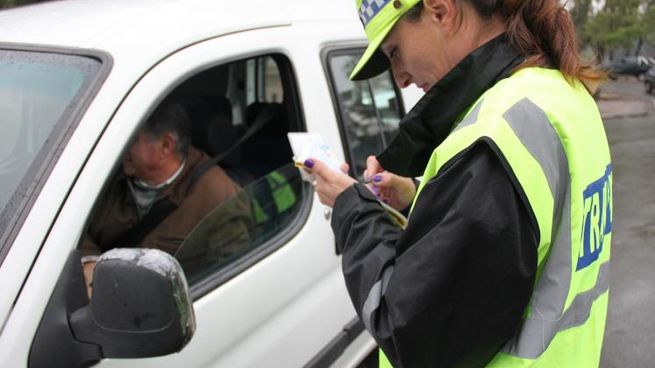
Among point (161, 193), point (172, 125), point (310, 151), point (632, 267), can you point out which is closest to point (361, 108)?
point (172, 125)

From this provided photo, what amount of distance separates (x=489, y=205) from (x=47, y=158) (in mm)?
936

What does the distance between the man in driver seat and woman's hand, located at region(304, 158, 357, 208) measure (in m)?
0.74

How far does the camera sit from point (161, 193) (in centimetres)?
228

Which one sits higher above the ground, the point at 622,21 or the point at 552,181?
the point at 552,181

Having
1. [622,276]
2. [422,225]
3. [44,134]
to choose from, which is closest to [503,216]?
[422,225]

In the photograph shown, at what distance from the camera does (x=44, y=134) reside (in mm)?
1334

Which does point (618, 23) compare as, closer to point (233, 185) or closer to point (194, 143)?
point (194, 143)

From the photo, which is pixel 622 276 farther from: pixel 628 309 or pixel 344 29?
pixel 344 29

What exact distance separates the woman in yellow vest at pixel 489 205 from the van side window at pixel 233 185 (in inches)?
29.6

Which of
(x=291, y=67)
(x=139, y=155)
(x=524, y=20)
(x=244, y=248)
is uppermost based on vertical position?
(x=524, y=20)

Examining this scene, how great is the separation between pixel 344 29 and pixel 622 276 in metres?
3.62

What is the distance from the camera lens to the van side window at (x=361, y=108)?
227 centimetres

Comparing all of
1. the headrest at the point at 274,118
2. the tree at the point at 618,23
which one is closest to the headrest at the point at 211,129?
the headrest at the point at 274,118

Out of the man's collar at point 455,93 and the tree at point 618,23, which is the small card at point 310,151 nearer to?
the man's collar at point 455,93
